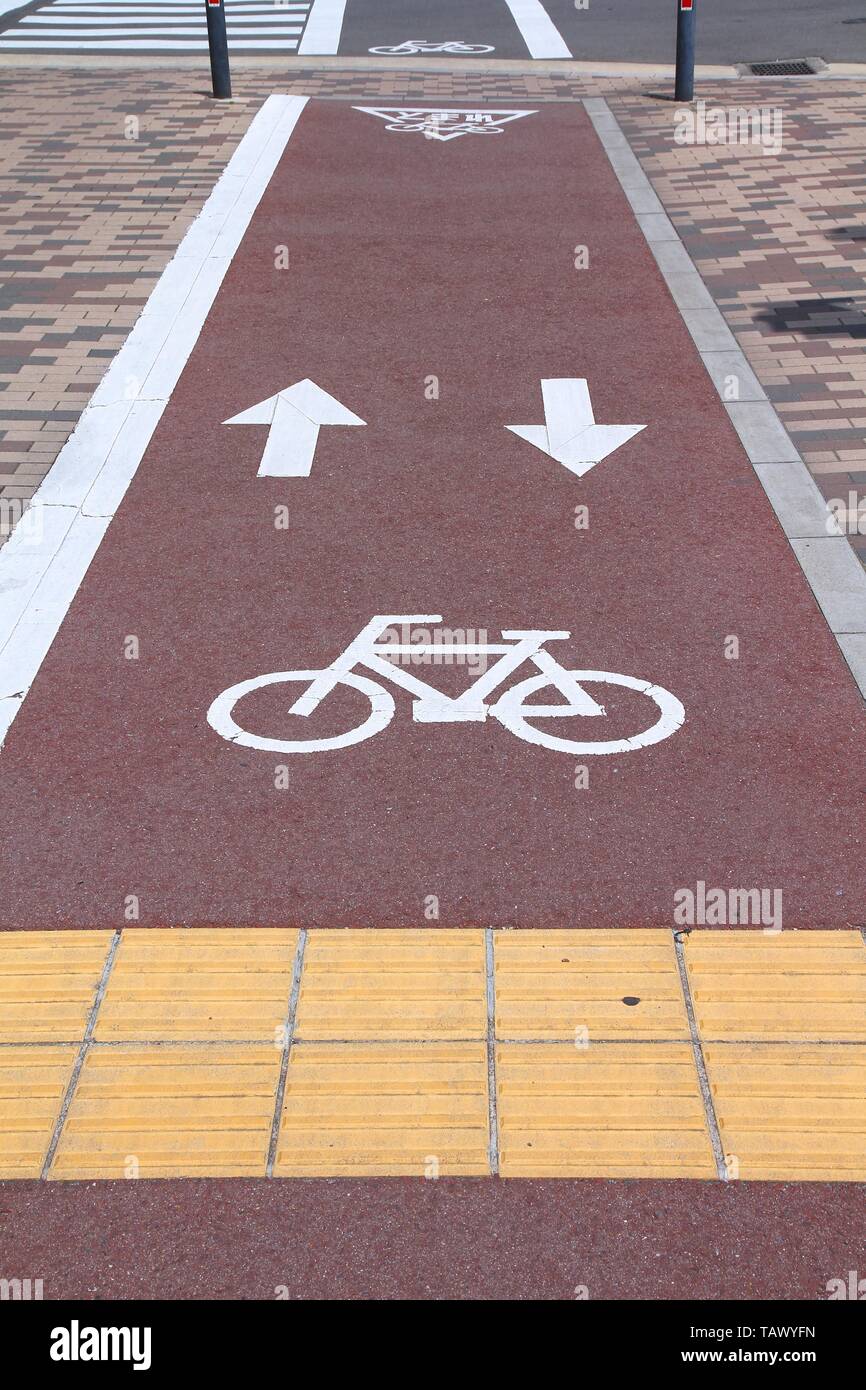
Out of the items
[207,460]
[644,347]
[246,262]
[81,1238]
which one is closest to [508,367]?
[644,347]

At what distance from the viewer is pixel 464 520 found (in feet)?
24.6

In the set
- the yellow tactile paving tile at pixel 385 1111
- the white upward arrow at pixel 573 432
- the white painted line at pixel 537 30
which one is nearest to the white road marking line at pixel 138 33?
the white painted line at pixel 537 30

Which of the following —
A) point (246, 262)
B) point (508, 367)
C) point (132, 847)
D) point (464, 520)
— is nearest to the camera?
point (132, 847)

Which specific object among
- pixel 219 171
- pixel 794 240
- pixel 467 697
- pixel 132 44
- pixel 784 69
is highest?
pixel 132 44

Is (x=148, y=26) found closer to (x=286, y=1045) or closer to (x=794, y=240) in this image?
(x=794, y=240)

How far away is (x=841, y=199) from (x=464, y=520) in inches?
289

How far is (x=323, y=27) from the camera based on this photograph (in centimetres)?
2219

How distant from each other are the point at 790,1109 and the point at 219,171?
12.2m

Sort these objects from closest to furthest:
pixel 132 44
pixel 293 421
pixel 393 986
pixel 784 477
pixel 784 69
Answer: pixel 393 986, pixel 784 477, pixel 293 421, pixel 784 69, pixel 132 44

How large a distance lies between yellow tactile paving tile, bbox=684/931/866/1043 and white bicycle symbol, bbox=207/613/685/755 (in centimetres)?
117

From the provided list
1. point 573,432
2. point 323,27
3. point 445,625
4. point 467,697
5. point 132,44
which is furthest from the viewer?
point 323,27

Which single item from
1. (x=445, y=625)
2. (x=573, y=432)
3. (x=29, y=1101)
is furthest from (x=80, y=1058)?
(x=573, y=432)

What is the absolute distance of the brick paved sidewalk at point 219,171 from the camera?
8.91 metres

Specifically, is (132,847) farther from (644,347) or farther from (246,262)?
(246,262)
